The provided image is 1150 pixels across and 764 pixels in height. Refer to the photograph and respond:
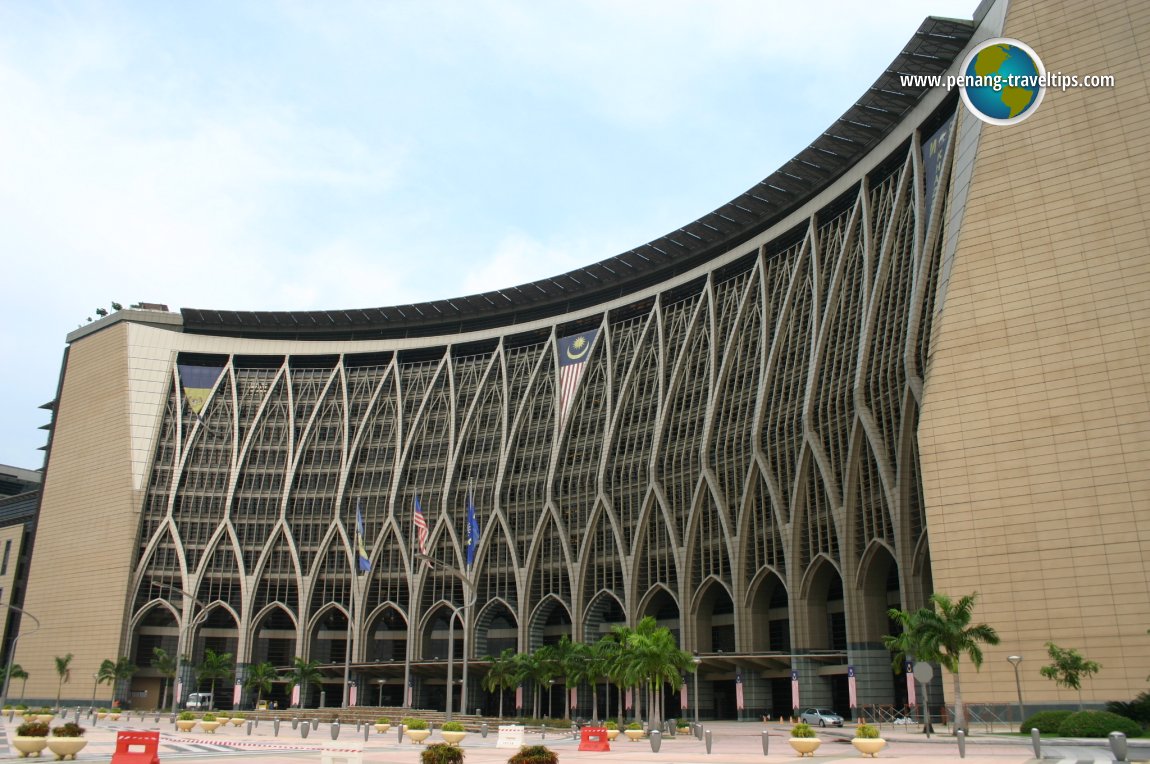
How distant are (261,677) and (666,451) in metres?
49.6

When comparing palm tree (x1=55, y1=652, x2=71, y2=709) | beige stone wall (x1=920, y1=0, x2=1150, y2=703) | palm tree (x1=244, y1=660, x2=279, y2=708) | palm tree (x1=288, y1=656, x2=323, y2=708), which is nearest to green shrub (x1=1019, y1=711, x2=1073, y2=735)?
beige stone wall (x1=920, y1=0, x2=1150, y2=703)

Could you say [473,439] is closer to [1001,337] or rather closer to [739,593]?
[739,593]

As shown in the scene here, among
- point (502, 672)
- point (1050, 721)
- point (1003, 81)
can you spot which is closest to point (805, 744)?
point (1050, 721)

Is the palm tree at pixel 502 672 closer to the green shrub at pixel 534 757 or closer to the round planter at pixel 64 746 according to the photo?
the round planter at pixel 64 746

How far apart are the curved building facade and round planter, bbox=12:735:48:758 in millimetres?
25894

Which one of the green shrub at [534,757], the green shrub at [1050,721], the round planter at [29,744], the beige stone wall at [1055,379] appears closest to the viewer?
the green shrub at [534,757]

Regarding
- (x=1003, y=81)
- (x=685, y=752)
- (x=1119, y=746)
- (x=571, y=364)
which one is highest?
(x=1003, y=81)

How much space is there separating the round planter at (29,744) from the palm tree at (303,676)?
64.7m

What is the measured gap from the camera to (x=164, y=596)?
104500 mm

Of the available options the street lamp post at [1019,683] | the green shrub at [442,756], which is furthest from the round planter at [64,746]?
the street lamp post at [1019,683]

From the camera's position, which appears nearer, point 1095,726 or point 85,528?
point 1095,726

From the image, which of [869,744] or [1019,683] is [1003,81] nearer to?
[1019,683]

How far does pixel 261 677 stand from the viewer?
9806 centimetres

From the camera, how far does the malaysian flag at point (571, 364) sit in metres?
99.1
